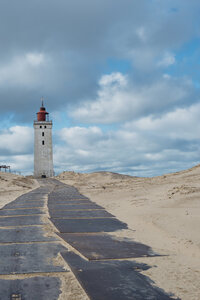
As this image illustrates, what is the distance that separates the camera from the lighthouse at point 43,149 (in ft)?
244

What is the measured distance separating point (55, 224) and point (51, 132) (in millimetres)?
68760

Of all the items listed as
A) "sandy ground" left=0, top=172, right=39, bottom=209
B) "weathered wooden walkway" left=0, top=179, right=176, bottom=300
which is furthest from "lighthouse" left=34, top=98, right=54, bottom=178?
"weathered wooden walkway" left=0, top=179, right=176, bottom=300

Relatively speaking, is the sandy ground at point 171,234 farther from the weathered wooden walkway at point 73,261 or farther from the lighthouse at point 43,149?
the lighthouse at point 43,149

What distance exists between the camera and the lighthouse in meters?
74.2

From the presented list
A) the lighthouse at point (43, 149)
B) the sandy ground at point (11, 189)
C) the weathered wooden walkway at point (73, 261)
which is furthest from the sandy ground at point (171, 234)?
the lighthouse at point (43, 149)

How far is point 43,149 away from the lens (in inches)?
2960

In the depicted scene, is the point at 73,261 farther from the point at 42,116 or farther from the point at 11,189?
the point at 42,116

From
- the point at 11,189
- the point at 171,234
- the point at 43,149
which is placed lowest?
the point at 171,234

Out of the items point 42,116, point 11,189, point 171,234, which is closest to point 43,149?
point 42,116

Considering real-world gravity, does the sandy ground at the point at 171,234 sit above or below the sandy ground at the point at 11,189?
below

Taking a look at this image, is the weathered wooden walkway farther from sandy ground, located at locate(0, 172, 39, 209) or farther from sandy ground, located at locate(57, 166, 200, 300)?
sandy ground, located at locate(0, 172, 39, 209)

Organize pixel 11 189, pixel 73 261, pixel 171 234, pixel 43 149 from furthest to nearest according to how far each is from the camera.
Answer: pixel 43 149, pixel 11 189, pixel 171 234, pixel 73 261

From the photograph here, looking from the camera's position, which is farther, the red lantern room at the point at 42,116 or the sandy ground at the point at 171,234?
the red lantern room at the point at 42,116

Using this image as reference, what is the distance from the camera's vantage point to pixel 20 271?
5.04 meters
